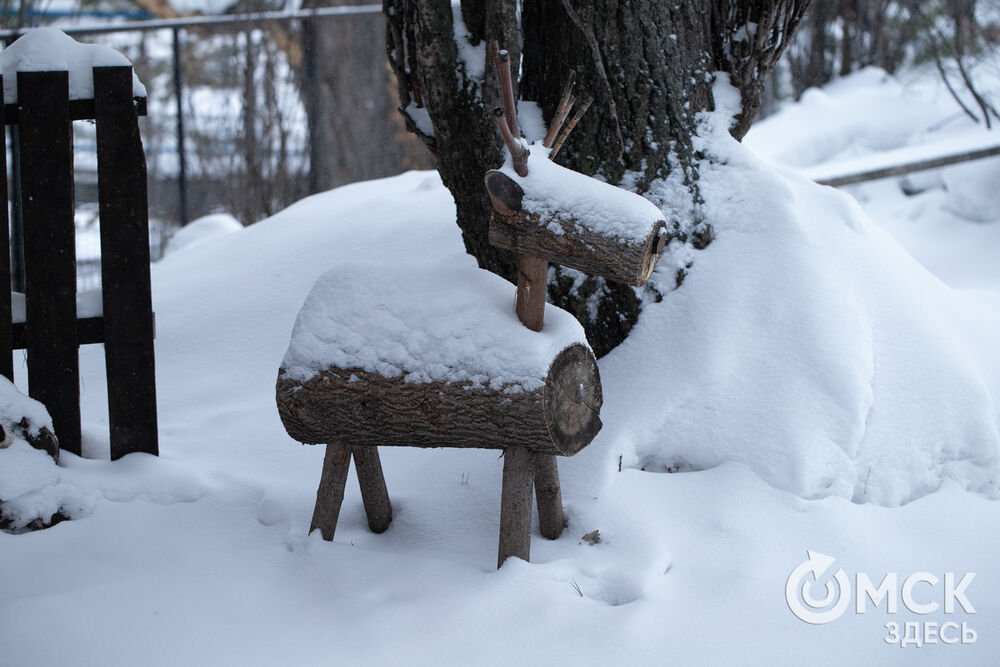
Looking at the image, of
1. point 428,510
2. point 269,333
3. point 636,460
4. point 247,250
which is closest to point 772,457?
point 636,460

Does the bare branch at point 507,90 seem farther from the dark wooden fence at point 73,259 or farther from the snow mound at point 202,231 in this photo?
the snow mound at point 202,231

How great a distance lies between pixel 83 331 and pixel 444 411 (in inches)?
55.1

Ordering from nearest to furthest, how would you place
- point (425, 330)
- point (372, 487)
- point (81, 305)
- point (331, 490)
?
point (425, 330) → point (331, 490) → point (372, 487) → point (81, 305)

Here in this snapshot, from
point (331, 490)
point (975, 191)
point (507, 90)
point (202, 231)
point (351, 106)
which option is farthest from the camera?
point (351, 106)

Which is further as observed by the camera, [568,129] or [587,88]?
[587,88]

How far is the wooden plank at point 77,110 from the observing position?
2.77 m

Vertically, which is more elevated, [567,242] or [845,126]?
[845,126]

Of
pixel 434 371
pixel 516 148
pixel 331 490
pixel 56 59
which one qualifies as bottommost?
pixel 331 490

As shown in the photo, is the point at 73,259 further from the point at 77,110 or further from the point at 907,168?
the point at 907,168

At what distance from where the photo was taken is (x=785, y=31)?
324cm

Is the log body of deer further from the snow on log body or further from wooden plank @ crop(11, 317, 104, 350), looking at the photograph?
wooden plank @ crop(11, 317, 104, 350)

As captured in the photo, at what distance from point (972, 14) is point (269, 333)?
8.12 meters

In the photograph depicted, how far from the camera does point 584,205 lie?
2.14 metres

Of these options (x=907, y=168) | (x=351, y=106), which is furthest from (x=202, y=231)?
(x=907, y=168)
